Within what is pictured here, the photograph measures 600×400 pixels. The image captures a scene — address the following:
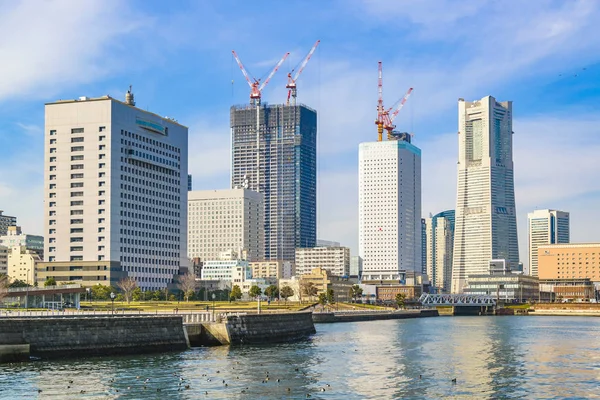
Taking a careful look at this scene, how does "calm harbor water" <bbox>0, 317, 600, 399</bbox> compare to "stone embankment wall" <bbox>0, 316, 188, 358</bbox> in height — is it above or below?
below

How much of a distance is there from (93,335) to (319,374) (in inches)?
1092

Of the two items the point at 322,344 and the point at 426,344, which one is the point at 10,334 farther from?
the point at 426,344

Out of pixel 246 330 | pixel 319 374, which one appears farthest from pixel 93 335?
pixel 246 330

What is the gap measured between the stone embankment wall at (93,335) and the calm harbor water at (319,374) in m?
2.53

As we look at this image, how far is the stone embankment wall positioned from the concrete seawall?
5406mm

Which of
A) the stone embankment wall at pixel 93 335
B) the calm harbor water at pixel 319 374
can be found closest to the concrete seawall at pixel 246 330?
the calm harbor water at pixel 319 374

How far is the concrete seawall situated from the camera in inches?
4574

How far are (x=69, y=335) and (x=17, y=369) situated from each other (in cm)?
1066

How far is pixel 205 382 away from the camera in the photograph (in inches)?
3167

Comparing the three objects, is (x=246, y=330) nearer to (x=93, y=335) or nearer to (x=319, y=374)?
(x=93, y=335)

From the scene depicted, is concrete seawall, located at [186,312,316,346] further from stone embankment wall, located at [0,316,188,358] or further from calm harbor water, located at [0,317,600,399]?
stone embankment wall, located at [0,316,188,358]

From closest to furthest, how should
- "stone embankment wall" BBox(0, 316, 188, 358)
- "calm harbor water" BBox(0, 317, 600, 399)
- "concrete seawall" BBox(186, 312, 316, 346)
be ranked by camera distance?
1. "calm harbor water" BBox(0, 317, 600, 399)
2. "stone embankment wall" BBox(0, 316, 188, 358)
3. "concrete seawall" BBox(186, 312, 316, 346)

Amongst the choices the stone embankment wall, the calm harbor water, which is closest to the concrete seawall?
the calm harbor water

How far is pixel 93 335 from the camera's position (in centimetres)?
9888
